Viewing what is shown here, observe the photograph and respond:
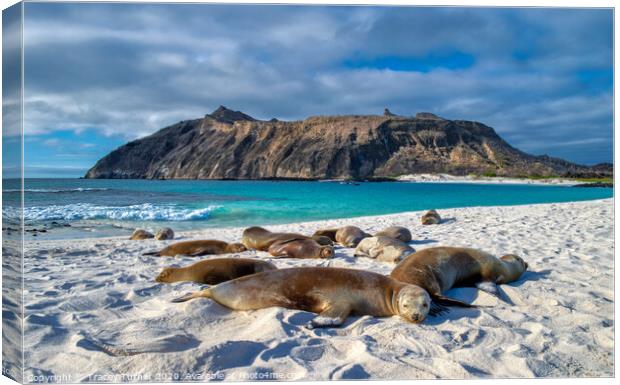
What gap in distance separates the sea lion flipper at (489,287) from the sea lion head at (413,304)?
144 centimetres

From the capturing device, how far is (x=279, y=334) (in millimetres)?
3754

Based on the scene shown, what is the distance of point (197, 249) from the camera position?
29.8 feet

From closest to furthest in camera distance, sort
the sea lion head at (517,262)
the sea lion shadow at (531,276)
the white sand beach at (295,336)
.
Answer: the white sand beach at (295,336) < the sea lion shadow at (531,276) < the sea lion head at (517,262)

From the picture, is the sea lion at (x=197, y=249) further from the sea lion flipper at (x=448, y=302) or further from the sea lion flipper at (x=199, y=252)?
the sea lion flipper at (x=448, y=302)

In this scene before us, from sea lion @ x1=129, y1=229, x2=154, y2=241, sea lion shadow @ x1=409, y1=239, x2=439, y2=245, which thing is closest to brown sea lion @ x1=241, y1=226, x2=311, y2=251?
sea lion shadow @ x1=409, y1=239, x2=439, y2=245

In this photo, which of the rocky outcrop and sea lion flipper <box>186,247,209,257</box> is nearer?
sea lion flipper <box>186,247,209,257</box>

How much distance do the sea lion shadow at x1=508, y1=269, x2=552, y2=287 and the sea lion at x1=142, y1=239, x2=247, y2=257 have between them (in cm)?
555

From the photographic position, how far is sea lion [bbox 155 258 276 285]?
6043mm

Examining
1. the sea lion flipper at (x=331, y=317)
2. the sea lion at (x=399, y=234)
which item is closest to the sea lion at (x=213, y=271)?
the sea lion flipper at (x=331, y=317)

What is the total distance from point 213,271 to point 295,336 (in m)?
2.69

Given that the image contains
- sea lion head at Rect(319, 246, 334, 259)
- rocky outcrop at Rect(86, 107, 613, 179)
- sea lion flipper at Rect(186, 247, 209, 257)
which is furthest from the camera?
rocky outcrop at Rect(86, 107, 613, 179)

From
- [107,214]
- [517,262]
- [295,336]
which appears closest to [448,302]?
[295,336]

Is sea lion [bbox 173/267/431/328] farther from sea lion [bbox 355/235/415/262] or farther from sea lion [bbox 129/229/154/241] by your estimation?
sea lion [bbox 129/229/154/241]

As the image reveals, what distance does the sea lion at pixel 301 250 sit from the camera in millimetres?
8312
